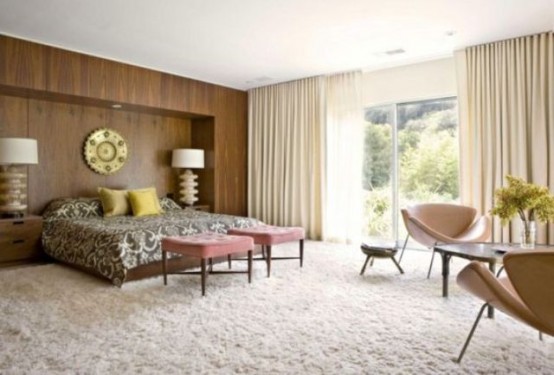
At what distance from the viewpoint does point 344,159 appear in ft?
20.2

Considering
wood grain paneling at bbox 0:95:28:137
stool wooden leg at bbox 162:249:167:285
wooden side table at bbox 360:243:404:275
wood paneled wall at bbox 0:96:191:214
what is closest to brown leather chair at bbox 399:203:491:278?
wooden side table at bbox 360:243:404:275

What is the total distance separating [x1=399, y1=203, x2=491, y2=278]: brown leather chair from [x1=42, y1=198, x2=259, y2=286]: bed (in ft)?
6.65

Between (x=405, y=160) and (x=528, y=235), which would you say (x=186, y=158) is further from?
(x=528, y=235)

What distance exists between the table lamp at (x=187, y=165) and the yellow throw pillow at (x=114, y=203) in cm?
115

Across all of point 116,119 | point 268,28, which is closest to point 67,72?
point 116,119

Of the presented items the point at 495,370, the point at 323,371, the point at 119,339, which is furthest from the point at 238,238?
the point at 495,370

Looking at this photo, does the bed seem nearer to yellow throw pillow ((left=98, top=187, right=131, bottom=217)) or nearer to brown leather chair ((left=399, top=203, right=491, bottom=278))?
yellow throw pillow ((left=98, top=187, right=131, bottom=217))

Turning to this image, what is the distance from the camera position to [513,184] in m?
3.12

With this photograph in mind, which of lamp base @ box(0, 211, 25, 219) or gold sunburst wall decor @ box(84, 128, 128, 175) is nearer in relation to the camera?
lamp base @ box(0, 211, 25, 219)

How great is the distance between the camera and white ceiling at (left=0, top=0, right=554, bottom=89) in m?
3.75

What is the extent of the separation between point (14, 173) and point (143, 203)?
59.7 inches

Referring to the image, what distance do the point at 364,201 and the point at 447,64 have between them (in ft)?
7.35

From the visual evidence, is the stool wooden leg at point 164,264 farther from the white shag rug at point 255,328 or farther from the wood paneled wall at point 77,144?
the wood paneled wall at point 77,144

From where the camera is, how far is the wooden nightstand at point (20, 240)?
4480 mm
